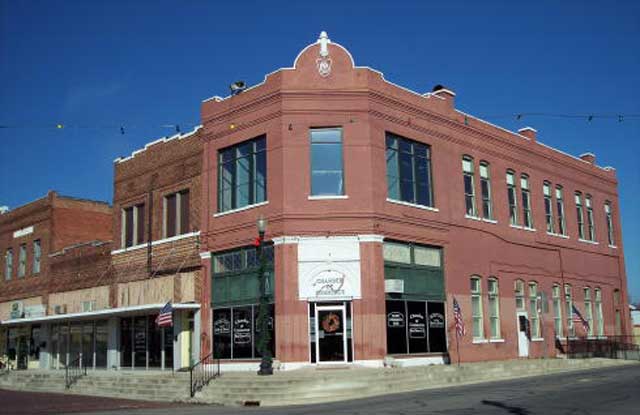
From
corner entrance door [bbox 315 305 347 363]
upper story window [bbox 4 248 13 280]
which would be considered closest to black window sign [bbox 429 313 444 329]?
corner entrance door [bbox 315 305 347 363]

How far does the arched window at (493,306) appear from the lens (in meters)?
33.8

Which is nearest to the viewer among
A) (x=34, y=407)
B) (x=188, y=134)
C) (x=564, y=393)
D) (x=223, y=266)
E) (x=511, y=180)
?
(x=564, y=393)

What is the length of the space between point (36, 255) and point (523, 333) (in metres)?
28.2

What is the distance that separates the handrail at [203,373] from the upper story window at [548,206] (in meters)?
20.3

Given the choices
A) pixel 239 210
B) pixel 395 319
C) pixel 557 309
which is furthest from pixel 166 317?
pixel 557 309

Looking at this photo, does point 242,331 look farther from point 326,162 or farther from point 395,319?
point 326,162

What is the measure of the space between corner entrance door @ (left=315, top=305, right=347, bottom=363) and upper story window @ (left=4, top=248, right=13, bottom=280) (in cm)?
2672

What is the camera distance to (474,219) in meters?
33.8

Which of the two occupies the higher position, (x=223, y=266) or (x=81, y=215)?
(x=81, y=215)

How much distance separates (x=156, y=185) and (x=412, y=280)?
13233mm

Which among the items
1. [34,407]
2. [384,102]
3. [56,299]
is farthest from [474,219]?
[56,299]

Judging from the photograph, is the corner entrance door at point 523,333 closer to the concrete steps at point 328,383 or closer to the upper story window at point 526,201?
the upper story window at point 526,201

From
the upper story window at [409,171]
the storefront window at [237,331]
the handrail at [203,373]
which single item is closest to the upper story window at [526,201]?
the upper story window at [409,171]

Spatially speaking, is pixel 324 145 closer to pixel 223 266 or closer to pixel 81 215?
pixel 223 266
